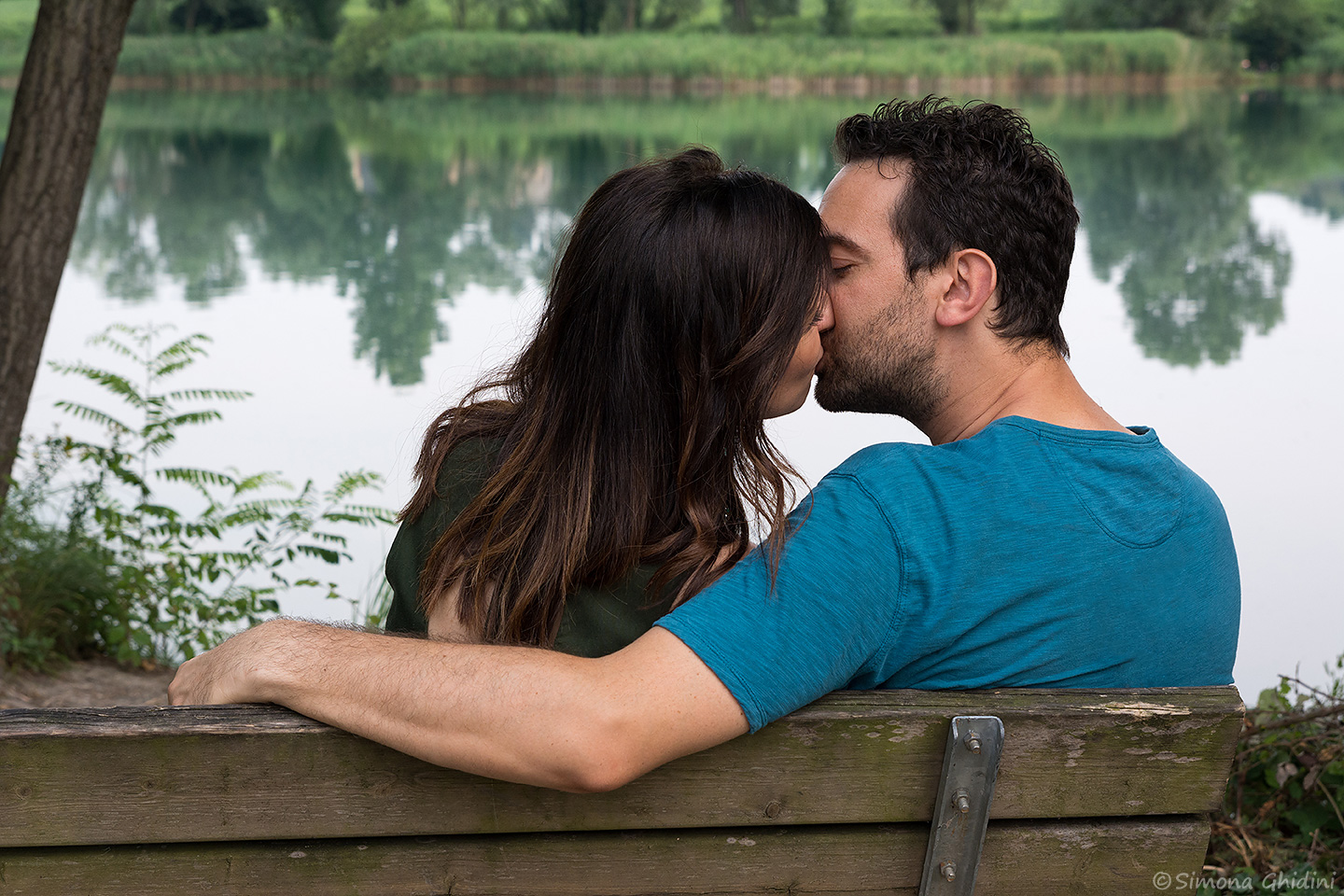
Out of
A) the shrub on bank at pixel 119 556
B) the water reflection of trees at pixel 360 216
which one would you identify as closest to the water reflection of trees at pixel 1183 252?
the water reflection of trees at pixel 360 216

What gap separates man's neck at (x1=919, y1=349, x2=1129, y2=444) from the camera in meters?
1.59

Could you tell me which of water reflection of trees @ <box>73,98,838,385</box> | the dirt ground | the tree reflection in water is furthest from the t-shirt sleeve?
water reflection of trees @ <box>73,98,838,385</box>

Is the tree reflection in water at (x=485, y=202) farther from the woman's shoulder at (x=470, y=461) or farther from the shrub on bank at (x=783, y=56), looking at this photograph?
the shrub on bank at (x=783, y=56)

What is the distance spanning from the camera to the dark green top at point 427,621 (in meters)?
1.52

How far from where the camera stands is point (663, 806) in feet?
3.93

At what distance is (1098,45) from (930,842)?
25177mm

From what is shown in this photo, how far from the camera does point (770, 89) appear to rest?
25906 mm

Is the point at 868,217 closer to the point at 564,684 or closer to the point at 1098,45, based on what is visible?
the point at 564,684

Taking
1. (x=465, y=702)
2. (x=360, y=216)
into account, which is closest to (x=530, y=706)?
(x=465, y=702)

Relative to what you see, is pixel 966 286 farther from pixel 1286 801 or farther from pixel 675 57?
pixel 675 57

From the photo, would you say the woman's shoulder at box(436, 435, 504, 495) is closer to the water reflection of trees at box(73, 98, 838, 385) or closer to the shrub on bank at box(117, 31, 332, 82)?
the water reflection of trees at box(73, 98, 838, 385)

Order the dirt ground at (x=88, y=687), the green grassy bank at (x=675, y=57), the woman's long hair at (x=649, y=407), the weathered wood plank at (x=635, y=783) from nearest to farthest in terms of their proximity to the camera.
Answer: the weathered wood plank at (x=635, y=783) → the woman's long hair at (x=649, y=407) → the dirt ground at (x=88, y=687) → the green grassy bank at (x=675, y=57)

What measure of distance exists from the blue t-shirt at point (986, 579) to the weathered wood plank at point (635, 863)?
0.16 metres

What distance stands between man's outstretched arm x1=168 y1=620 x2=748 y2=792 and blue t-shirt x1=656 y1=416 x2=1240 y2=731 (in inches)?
1.5
